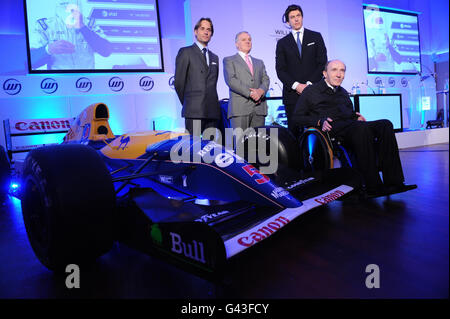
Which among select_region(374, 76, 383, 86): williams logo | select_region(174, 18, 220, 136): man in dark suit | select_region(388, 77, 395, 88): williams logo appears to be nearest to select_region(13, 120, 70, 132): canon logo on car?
select_region(174, 18, 220, 136): man in dark suit

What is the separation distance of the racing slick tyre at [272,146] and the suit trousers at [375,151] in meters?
0.41

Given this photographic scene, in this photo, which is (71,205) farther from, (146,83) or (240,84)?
(146,83)

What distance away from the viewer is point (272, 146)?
2447 mm

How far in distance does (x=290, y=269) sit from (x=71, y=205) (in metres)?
0.89

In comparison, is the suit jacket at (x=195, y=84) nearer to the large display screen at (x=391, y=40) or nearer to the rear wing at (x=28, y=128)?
the rear wing at (x=28, y=128)

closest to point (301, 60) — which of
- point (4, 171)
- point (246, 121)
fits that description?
point (246, 121)

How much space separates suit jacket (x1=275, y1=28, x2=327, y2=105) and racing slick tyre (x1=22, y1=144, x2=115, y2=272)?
7.52 ft

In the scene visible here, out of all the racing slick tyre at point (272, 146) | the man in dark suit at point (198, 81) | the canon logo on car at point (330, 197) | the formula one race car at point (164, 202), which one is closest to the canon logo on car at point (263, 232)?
the formula one race car at point (164, 202)

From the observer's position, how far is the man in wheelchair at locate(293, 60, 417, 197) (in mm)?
2197

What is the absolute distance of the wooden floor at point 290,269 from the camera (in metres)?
1.09

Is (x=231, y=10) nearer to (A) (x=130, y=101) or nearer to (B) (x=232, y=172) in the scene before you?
(A) (x=130, y=101)
